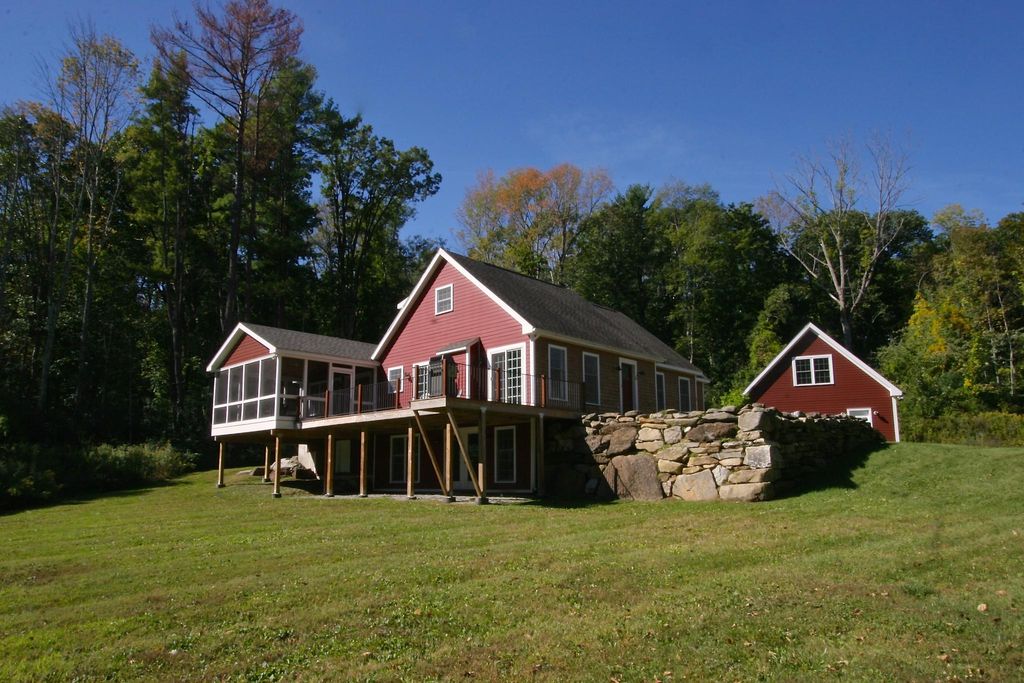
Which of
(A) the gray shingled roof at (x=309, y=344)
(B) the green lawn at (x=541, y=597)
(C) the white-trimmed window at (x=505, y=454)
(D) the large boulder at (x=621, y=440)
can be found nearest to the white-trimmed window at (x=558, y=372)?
(C) the white-trimmed window at (x=505, y=454)

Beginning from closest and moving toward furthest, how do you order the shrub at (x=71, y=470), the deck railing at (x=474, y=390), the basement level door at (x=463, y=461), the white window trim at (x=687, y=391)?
the deck railing at (x=474, y=390)
the shrub at (x=71, y=470)
the basement level door at (x=463, y=461)
the white window trim at (x=687, y=391)

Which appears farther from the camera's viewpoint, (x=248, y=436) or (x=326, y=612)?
(x=248, y=436)

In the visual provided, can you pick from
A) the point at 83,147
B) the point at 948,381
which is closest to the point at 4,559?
the point at 83,147

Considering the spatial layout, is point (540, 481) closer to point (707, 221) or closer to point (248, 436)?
point (248, 436)

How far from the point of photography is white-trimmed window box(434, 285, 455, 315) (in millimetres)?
23359

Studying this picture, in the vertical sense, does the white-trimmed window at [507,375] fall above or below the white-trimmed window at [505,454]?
above

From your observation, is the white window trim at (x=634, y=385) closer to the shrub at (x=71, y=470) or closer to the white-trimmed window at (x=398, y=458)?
the white-trimmed window at (x=398, y=458)

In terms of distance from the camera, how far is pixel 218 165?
3969cm

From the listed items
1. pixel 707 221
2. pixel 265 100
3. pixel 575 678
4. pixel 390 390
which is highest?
pixel 265 100

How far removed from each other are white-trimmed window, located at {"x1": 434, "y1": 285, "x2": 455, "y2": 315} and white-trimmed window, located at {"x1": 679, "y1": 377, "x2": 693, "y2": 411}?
962 centimetres

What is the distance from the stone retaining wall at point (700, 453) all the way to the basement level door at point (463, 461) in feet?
10.2

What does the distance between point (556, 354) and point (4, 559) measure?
13717 mm

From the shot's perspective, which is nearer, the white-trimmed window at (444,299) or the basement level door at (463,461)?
the basement level door at (463,461)

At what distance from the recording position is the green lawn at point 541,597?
596 cm
